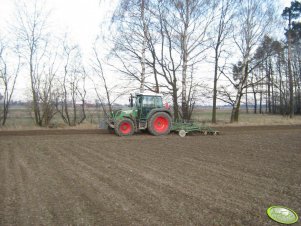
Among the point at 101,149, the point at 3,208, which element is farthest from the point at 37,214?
the point at 101,149

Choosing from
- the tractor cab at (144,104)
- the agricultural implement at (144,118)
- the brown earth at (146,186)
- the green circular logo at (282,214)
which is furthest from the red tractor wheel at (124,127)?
the green circular logo at (282,214)

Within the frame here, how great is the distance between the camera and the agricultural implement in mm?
12148

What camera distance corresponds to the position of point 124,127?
12.2 meters

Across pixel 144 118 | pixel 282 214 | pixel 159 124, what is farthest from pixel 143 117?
pixel 282 214

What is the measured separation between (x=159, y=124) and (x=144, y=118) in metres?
0.83

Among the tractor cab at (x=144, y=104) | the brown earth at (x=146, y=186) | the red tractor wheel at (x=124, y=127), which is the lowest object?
the brown earth at (x=146, y=186)

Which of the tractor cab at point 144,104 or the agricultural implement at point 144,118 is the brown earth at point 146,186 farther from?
the tractor cab at point 144,104

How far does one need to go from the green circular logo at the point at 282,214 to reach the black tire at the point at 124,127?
8758 mm

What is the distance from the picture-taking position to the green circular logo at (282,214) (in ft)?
11.5

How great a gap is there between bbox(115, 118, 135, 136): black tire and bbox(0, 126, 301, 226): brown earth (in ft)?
11.4

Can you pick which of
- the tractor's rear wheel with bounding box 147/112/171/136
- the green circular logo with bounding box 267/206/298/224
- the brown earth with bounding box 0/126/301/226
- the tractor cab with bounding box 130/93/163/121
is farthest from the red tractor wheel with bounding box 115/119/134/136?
the green circular logo with bounding box 267/206/298/224

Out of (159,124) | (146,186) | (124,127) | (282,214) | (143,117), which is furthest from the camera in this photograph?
(159,124)

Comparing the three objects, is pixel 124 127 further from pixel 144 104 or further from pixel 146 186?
pixel 146 186

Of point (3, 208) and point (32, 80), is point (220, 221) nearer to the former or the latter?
point (3, 208)
